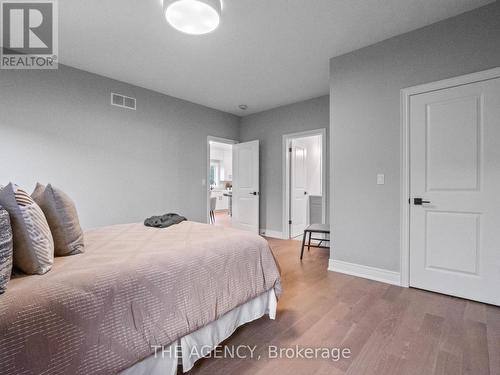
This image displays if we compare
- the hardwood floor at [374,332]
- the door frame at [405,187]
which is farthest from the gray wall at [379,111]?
the hardwood floor at [374,332]

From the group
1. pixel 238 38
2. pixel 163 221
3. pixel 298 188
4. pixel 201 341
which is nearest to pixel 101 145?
pixel 163 221

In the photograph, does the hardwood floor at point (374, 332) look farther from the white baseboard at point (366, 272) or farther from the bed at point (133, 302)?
the bed at point (133, 302)

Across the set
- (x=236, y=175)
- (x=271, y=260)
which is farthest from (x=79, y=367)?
(x=236, y=175)

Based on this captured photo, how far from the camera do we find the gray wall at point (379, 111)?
2.18 meters

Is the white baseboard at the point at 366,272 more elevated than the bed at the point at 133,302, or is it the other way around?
the bed at the point at 133,302

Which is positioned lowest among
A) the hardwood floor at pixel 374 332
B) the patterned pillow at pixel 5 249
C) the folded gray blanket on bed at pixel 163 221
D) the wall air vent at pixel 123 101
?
the hardwood floor at pixel 374 332

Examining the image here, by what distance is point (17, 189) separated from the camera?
1221mm

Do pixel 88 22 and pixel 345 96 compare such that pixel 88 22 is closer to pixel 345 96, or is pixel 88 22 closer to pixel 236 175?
pixel 345 96

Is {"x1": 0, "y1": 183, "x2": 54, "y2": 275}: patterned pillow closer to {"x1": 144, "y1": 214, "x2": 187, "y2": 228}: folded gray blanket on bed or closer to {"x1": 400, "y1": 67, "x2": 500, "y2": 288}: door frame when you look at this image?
{"x1": 144, "y1": 214, "x2": 187, "y2": 228}: folded gray blanket on bed

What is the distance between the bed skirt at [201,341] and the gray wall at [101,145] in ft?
8.81

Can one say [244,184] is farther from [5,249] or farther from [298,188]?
[5,249]

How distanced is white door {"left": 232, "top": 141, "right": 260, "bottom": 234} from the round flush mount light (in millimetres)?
2995

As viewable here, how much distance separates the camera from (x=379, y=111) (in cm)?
264

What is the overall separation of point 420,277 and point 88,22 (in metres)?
4.12
